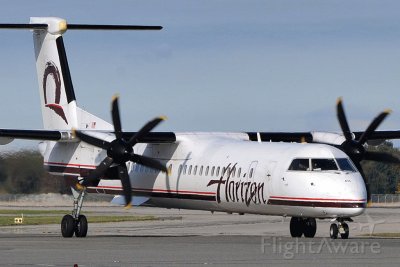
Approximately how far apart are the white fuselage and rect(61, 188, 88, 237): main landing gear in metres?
1.82

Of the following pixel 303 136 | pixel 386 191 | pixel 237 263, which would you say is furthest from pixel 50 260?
pixel 386 191

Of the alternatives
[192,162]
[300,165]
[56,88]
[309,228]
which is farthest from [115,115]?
[309,228]

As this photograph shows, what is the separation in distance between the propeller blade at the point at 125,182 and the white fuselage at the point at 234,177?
198cm

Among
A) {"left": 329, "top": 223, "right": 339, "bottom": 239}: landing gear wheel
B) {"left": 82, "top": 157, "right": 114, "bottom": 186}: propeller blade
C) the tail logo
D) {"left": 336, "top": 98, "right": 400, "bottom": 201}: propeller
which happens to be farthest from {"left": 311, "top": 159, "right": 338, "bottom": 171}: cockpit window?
the tail logo

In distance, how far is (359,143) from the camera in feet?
108

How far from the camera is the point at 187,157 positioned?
34.4 meters

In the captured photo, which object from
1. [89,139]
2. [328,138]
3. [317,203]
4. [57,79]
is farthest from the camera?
[57,79]

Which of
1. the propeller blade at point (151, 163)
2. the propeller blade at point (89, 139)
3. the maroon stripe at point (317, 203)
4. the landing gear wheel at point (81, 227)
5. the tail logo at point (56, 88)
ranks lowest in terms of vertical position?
the landing gear wheel at point (81, 227)

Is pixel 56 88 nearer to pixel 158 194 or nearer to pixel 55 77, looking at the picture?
pixel 55 77

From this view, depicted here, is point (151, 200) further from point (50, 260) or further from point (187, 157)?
point (50, 260)

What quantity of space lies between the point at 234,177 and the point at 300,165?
2.87 metres

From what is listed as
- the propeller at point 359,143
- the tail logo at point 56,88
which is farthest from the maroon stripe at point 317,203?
the tail logo at point 56,88

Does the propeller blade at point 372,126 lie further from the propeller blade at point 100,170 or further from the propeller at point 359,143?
the propeller blade at point 100,170

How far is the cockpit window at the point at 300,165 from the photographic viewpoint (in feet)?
96.5
